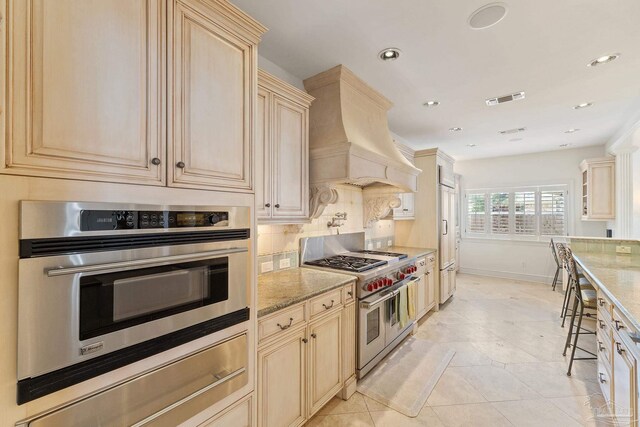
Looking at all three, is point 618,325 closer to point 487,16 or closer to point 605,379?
point 605,379

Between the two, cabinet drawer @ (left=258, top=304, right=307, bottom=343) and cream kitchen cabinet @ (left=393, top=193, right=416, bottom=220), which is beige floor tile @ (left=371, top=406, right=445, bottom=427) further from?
cream kitchen cabinet @ (left=393, top=193, right=416, bottom=220)

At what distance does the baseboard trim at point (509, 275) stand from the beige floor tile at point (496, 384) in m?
4.32

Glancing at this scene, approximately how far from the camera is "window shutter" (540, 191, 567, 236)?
577cm

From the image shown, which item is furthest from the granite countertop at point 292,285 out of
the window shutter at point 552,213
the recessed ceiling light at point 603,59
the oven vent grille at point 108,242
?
the window shutter at point 552,213

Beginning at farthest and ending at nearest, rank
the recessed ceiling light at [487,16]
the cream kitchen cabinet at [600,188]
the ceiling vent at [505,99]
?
the cream kitchen cabinet at [600,188]
the ceiling vent at [505,99]
the recessed ceiling light at [487,16]

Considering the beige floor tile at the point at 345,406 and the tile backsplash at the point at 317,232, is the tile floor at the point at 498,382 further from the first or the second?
the tile backsplash at the point at 317,232

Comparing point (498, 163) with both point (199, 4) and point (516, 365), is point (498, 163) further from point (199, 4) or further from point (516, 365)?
point (199, 4)

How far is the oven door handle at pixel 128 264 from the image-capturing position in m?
0.88

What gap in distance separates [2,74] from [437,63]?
267 cm

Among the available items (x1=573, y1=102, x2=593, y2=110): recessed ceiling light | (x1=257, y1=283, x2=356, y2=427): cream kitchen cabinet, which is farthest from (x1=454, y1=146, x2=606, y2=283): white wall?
(x1=257, y1=283, x2=356, y2=427): cream kitchen cabinet

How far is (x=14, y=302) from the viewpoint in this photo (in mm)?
817

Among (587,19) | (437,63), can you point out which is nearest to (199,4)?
(437,63)

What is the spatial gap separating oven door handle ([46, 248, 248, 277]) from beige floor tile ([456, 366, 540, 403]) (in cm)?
255

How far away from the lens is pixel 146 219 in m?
1.07
